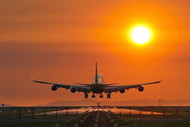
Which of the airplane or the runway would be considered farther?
the airplane

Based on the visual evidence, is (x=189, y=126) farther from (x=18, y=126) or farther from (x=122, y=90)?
(x=122, y=90)

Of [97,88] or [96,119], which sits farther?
[97,88]

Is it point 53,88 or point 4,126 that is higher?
point 53,88

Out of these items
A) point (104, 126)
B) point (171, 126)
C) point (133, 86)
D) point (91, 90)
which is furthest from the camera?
point (133, 86)

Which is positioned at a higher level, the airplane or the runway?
the airplane

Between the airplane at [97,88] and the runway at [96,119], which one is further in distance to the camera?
the airplane at [97,88]

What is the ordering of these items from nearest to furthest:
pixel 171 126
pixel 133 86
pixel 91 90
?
pixel 171 126 → pixel 91 90 → pixel 133 86

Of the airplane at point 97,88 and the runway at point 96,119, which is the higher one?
the airplane at point 97,88

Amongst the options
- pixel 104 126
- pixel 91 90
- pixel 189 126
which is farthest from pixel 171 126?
pixel 91 90

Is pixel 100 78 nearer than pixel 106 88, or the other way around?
pixel 106 88

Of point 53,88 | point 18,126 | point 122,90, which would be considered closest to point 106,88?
point 122,90

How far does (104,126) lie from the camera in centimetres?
7731

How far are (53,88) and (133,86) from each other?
23464 mm

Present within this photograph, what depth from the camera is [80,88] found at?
138625 millimetres
